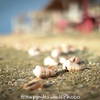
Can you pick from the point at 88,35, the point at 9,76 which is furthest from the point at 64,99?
the point at 88,35

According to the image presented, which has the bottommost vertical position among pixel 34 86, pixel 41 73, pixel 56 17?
pixel 34 86

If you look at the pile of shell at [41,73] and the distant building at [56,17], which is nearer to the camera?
the pile of shell at [41,73]

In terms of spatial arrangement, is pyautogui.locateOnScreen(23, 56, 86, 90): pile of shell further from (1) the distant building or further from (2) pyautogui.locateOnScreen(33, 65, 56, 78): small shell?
(1) the distant building

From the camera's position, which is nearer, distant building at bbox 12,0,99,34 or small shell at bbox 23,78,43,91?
small shell at bbox 23,78,43,91

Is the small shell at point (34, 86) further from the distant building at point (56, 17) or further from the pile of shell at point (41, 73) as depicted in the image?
the distant building at point (56, 17)

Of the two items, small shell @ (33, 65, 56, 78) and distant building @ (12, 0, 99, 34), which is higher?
distant building @ (12, 0, 99, 34)

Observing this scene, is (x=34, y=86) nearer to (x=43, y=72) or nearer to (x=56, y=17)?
(x=43, y=72)

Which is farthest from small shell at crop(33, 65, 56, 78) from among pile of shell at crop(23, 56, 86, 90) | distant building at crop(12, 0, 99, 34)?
distant building at crop(12, 0, 99, 34)

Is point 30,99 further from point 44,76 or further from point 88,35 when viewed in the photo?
point 88,35

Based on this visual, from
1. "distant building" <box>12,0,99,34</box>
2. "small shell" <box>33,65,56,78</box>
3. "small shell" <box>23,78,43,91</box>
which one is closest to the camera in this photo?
"small shell" <box>23,78,43,91</box>

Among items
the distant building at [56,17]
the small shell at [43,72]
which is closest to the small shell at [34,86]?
the small shell at [43,72]

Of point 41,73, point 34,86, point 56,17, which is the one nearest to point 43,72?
point 41,73
